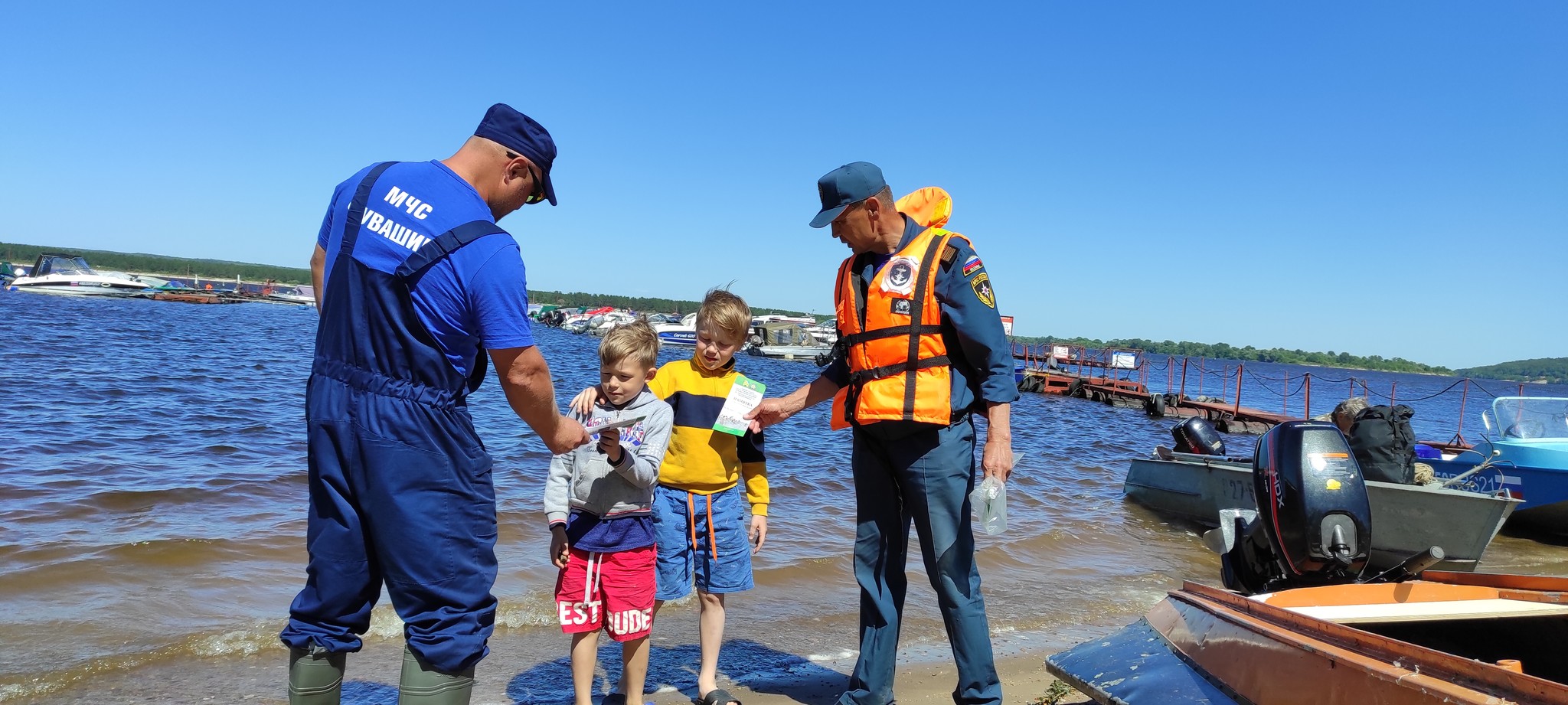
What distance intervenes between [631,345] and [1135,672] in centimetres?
210

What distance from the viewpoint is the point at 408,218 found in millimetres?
2193

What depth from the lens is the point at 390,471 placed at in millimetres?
2164

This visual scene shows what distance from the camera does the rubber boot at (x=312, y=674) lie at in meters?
2.29

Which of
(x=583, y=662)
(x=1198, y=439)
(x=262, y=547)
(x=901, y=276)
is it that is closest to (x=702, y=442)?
(x=583, y=662)

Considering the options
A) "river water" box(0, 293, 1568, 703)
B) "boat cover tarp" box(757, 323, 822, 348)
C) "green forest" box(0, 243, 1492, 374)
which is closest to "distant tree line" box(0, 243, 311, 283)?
"green forest" box(0, 243, 1492, 374)

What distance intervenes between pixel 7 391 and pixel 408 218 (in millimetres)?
16425

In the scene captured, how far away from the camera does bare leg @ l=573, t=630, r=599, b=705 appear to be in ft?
11.0

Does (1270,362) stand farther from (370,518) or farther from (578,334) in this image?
(370,518)

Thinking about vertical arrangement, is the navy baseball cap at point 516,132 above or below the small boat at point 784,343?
above

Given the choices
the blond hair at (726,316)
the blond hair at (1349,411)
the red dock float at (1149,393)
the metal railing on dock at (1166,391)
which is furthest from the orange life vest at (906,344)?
the red dock float at (1149,393)

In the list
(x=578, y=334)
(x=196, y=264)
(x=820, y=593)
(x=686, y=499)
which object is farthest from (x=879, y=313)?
(x=196, y=264)

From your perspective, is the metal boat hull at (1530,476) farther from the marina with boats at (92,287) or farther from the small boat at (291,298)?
the small boat at (291,298)

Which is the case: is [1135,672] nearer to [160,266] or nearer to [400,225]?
[400,225]

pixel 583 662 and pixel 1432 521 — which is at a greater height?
pixel 1432 521
